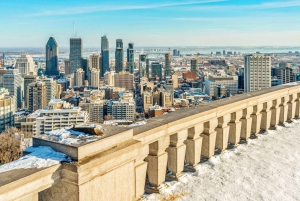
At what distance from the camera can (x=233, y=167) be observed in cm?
531

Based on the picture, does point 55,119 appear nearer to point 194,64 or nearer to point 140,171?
point 140,171

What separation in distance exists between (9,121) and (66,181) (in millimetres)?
67159

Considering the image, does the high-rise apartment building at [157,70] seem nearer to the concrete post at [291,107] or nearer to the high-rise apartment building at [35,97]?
the high-rise apartment building at [35,97]

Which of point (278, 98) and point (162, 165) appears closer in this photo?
point (162, 165)

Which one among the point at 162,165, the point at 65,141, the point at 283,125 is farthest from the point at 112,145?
the point at 283,125

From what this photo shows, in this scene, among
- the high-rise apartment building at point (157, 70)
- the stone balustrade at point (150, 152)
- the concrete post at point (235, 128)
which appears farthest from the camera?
the high-rise apartment building at point (157, 70)

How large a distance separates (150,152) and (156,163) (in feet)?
0.57

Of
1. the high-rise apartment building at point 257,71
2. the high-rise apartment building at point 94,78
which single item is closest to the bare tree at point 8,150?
the high-rise apartment building at point 257,71

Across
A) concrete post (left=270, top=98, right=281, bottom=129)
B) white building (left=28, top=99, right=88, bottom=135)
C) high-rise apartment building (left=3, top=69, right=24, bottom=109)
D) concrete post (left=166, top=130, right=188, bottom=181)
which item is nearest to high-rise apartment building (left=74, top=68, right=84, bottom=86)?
high-rise apartment building (left=3, top=69, right=24, bottom=109)

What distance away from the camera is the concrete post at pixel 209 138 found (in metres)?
5.37

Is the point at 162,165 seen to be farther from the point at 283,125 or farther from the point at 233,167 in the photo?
the point at 283,125

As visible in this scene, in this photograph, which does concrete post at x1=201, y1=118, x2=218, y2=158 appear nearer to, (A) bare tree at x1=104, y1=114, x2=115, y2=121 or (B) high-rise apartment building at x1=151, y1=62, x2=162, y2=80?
(A) bare tree at x1=104, y1=114, x2=115, y2=121

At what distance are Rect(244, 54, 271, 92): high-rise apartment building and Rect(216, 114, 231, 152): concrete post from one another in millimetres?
101320

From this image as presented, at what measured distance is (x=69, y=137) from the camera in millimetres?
3367
